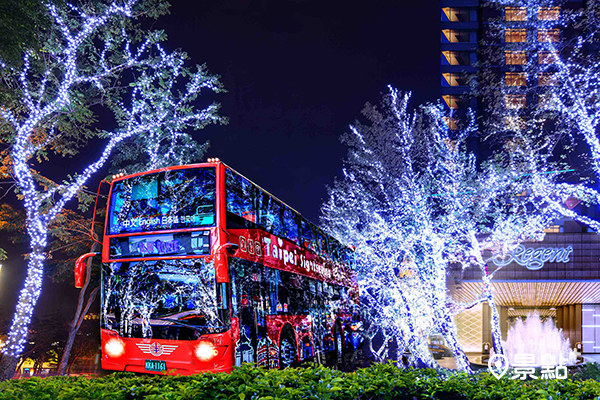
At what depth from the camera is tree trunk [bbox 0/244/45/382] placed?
9695 millimetres

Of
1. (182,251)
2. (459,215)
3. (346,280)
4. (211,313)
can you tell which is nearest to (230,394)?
(211,313)

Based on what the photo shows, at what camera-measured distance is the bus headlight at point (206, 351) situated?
670 centimetres

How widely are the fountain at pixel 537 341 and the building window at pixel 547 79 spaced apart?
611 inches

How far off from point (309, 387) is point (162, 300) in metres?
3.87

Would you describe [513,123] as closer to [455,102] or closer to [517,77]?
[517,77]

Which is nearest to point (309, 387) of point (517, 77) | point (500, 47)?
point (500, 47)

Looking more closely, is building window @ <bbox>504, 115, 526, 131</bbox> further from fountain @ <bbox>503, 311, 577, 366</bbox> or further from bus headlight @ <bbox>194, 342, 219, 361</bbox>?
fountain @ <bbox>503, 311, 577, 366</bbox>

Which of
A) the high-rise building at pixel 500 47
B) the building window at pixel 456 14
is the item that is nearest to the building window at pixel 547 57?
the high-rise building at pixel 500 47

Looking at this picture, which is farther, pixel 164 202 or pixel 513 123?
pixel 513 123

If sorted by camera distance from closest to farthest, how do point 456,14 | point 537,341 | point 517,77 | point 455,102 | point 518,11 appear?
1. point 517,77
2. point 518,11
3. point 537,341
4. point 455,102
5. point 456,14

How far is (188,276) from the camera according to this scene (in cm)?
688

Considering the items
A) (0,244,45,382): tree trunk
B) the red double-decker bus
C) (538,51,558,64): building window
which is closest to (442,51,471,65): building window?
(538,51,558,64): building window

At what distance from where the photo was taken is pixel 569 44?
9.70 metres

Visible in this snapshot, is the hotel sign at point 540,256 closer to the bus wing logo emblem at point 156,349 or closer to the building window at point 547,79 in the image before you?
the building window at point 547,79
